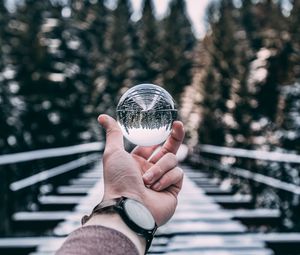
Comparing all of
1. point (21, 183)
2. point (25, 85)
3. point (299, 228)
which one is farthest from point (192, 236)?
point (25, 85)

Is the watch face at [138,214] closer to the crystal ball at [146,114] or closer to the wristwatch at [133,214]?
the wristwatch at [133,214]

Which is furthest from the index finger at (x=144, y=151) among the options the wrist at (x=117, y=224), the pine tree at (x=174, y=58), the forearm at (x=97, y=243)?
the pine tree at (x=174, y=58)

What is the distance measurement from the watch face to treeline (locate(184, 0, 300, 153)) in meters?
18.2

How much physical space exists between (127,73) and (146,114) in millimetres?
48082

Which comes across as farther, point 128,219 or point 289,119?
point 289,119

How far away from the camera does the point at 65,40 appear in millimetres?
33250

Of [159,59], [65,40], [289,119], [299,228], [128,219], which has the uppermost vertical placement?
[128,219]

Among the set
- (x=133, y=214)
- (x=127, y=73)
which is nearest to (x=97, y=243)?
(x=133, y=214)

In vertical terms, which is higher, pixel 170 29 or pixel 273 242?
pixel 273 242

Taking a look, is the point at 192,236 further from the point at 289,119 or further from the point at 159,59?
the point at 159,59

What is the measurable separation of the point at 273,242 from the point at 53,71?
24.5 meters

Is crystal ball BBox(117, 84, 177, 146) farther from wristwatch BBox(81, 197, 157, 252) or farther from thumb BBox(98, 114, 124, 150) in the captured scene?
wristwatch BBox(81, 197, 157, 252)

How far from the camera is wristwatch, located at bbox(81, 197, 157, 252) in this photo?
1.72m

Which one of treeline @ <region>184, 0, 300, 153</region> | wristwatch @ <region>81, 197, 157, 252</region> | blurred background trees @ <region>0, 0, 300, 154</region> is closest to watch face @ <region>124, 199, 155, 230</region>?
wristwatch @ <region>81, 197, 157, 252</region>
